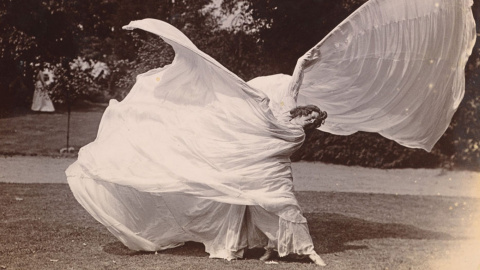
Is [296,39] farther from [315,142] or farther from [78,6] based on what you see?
[78,6]

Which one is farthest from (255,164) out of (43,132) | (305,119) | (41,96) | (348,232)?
(41,96)

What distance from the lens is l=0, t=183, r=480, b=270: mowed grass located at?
611 centimetres

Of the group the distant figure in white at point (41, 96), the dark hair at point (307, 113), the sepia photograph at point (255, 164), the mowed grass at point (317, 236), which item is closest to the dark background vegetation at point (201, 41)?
the distant figure in white at point (41, 96)

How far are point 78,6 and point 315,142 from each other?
631 centimetres

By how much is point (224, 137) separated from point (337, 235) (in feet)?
7.85

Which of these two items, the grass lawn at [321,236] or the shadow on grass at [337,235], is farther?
the shadow on grass at [337,235]

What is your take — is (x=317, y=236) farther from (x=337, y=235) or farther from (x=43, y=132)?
(x=43, y=132)

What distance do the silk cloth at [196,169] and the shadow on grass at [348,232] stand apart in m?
1.16

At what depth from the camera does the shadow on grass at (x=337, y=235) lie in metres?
6.57

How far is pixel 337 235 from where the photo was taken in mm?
7812

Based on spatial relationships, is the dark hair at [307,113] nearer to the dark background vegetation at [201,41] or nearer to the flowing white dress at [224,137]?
the flowing white dress at [224,137]

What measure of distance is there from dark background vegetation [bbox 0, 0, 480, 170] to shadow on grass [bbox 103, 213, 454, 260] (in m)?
5.54

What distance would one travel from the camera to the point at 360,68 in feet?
23.1

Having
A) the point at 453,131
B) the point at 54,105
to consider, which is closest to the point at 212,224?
the point at 453,131
